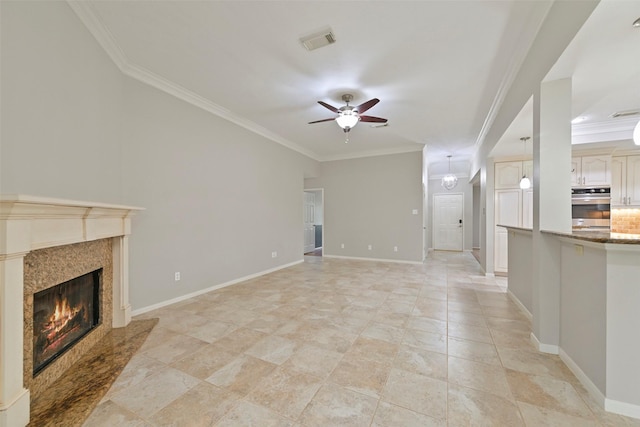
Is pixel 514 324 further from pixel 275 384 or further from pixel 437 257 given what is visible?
pixel 437 257

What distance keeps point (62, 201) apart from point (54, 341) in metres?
1.11

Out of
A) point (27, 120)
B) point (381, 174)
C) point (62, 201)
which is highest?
point (381, 174)

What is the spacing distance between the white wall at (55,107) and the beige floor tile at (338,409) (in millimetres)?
2358

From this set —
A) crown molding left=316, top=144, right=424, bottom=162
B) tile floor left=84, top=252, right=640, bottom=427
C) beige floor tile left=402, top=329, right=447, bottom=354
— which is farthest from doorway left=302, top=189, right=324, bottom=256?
beige floor tile left=402, top=329, right=447, bottom=354

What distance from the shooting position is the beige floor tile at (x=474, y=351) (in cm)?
208

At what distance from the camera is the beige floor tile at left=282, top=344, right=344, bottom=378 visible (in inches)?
75.8

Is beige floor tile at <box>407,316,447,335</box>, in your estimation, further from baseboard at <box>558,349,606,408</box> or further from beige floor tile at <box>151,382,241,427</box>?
beige floor tile at <box>151,382,241,427</box>

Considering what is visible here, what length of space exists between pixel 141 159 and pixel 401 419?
359 cm

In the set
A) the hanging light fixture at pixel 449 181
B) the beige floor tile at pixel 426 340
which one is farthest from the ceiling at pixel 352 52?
the hanging light fixture at pixel 449 181

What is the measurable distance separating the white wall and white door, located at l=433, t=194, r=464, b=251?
8.76 m

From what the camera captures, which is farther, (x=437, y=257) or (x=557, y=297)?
(x=437, y=257)

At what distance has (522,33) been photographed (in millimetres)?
2309

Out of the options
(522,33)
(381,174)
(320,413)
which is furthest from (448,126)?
(320,413)

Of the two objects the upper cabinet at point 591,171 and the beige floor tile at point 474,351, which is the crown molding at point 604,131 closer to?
the upper cabinet at point 591,171
